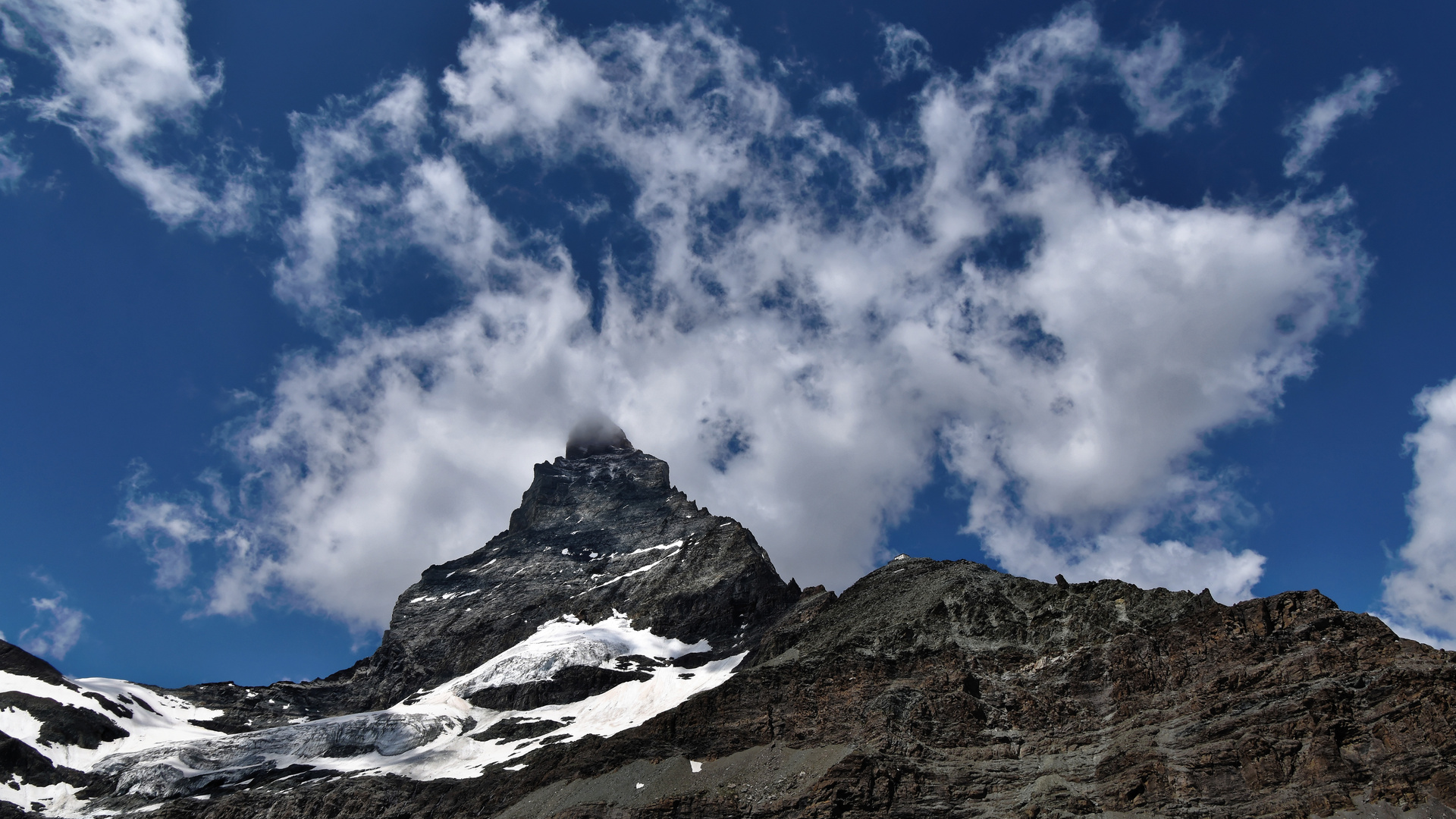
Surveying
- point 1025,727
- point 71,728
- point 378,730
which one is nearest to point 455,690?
point 378,730

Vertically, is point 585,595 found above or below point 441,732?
above

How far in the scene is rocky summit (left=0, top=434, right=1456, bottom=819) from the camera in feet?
186

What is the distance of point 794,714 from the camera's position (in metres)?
84.2

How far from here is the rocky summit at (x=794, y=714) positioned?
56656 millimetres

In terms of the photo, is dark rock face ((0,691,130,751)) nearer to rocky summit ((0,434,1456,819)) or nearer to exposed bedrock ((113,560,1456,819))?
rocky summit ((0,434,1456,819))

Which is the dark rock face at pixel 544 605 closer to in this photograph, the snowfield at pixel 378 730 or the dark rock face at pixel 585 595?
the dark rock face at pixel 585 595

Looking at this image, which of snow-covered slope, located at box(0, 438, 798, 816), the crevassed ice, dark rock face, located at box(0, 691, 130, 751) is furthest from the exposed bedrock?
dark rock face, located at box(0, 691, 130, 751)

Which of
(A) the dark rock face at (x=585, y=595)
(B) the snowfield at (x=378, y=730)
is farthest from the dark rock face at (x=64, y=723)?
(A) the dark rock face at (x=585, y=595)

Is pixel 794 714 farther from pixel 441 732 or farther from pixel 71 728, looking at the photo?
pixel 71 728

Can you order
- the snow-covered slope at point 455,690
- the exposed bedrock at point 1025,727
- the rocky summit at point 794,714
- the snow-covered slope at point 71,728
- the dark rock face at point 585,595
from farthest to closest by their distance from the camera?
the dark rock face at point 585,595, the snow-covered slope at point 455,690, the snow-covered slope at point 71,728, the rocky summit at point 794,714, the exposed bedrock at point 1025,727

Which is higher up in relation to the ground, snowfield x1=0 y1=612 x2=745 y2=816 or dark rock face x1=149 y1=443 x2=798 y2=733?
dark rock face x1=149 y1=443 x2=798 y2=733

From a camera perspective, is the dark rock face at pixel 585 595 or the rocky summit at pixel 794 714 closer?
the rocky summit at pixel 794 714

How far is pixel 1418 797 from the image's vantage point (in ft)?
159

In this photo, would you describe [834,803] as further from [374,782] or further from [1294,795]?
[374,782]
